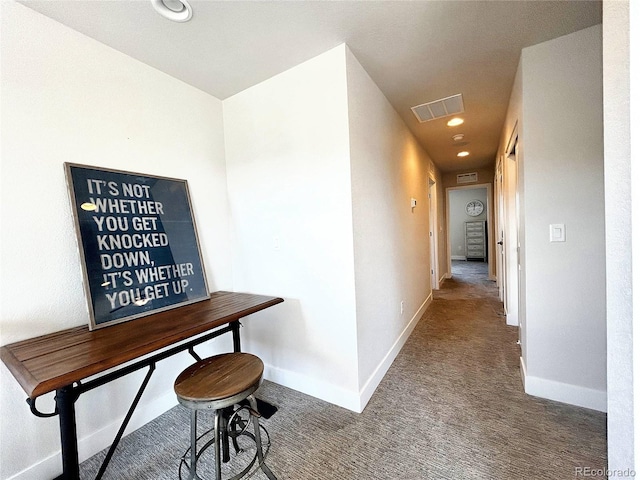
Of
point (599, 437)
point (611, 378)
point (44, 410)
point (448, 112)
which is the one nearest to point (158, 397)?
point (44, 410)

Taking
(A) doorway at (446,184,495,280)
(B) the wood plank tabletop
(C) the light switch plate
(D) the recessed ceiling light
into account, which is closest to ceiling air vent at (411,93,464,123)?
(C) the light switch plate

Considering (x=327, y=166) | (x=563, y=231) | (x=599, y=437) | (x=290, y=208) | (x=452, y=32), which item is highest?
(x=452, y=32)

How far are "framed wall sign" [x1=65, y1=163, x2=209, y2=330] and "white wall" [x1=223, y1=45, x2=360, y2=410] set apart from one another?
46cm

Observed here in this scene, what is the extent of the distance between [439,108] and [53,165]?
3017mm

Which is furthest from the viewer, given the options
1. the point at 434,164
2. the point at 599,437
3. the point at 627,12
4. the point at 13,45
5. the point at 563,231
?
the point at 434,164

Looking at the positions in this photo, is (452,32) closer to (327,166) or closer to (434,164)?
(327,166)

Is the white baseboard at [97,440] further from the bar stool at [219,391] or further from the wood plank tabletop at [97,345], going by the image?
the wood plank tabletop at [97,345]

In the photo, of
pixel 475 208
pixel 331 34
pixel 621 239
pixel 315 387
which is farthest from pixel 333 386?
pixel 475 208

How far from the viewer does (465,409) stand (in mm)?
1735

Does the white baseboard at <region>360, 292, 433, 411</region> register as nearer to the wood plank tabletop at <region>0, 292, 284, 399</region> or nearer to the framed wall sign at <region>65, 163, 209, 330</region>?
the wood plank tabletop at <region>0, 292, 284, 399</region>

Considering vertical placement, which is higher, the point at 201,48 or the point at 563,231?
the point at 201,48

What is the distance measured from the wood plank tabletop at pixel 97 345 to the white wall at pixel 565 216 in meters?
1.89

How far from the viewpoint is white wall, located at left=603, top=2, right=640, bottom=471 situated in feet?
2.03

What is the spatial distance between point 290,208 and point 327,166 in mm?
417
